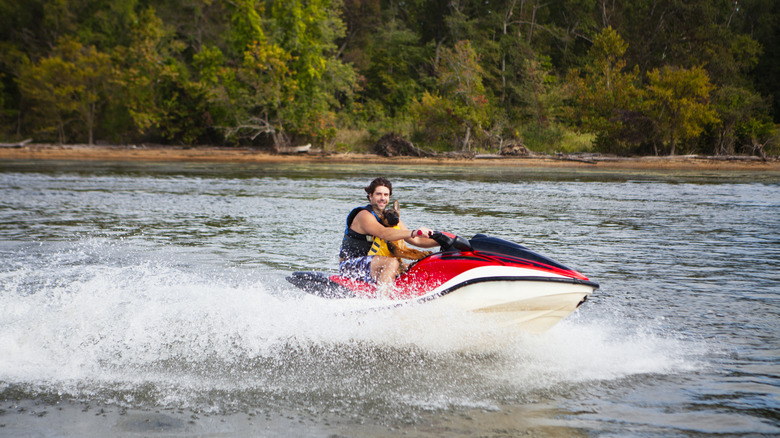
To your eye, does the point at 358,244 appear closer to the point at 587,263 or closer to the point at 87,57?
the point at 587,263

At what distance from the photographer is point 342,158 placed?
3838 centimetres

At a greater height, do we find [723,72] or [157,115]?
[723,72]

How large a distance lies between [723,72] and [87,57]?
1511 inches

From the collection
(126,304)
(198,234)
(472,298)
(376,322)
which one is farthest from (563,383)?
(198,234)

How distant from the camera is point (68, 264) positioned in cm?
921

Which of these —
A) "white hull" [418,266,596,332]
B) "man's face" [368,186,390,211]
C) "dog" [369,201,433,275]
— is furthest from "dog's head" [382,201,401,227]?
"white hull" [418,266,596,332]

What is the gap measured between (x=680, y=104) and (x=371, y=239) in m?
31.7

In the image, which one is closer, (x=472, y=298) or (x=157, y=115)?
(x=472, y=298)

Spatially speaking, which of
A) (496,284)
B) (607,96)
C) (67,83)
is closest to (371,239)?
(496,284)

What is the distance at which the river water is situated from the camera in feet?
14.1

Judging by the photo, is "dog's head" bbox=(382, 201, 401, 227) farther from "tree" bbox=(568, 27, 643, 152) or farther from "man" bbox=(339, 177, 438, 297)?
"tree" bbox=(568, 27, 643, 152)

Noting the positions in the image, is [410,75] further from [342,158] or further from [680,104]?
[680,104]

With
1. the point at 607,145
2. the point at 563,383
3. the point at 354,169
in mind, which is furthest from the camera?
the point at 607,145

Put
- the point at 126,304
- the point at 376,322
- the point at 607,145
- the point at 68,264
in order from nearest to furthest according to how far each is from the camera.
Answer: the point at 376,322 → the point at 126,304 → the point at 68,264 → the point at 607,145
